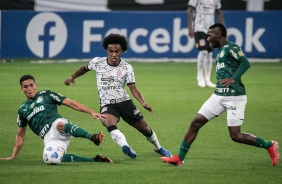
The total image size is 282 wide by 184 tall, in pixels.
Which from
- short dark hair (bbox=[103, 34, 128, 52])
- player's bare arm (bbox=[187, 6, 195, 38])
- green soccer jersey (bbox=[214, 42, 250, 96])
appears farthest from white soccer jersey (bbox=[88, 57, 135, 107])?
player's bare arm (bbox=[187, 6, 195, 38])

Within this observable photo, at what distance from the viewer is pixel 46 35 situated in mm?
27422

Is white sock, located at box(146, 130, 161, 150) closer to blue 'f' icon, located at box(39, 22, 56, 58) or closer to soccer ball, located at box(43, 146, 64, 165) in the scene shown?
soccer ball, located at box(43, 146, 64, 165)

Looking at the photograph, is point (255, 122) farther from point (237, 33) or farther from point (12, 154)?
point (237, 33)

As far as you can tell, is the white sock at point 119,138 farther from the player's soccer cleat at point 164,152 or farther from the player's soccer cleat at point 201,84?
the player's soccer cleat at point 201,84

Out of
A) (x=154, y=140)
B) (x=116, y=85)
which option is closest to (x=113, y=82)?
(x=116, y=85)

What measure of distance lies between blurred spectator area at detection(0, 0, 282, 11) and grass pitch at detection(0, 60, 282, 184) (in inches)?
130

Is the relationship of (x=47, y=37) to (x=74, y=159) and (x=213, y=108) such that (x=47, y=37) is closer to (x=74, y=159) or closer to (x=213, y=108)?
(x=74, y=159)

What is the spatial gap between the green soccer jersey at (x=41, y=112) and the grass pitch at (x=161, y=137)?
1.67ft

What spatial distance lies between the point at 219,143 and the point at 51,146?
10.9ft

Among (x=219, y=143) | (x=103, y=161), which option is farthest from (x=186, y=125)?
(x=103, y=161)

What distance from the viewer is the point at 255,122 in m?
16.3

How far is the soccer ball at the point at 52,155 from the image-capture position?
11.6 meters

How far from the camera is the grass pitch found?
1091 cm

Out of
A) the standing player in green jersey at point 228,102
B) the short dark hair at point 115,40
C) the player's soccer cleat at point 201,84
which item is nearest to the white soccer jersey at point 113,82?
the short dark hair at point 115,40
